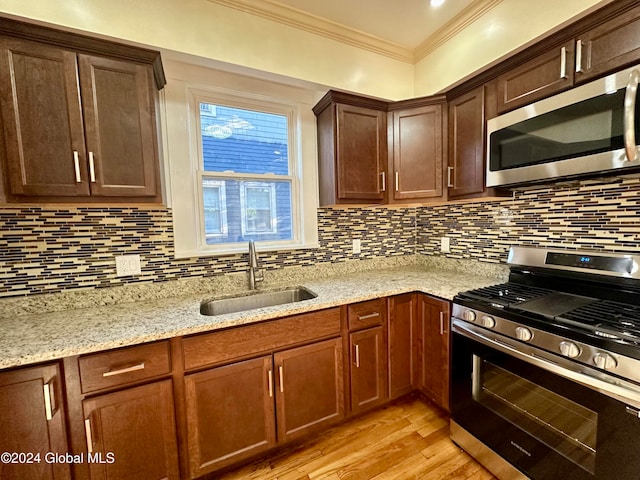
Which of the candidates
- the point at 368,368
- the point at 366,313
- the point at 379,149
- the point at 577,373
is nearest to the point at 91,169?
the point at 366,313

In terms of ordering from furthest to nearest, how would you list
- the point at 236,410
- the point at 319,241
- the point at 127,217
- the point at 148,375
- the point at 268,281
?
the point at 319,241, the point at 268,281, the point at 127,217, the point at 236,410, the point at 148,375

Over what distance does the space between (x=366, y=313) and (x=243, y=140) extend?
1.48 meters

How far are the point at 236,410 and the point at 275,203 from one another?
1.35 m

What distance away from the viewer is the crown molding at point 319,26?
1549 millimetres

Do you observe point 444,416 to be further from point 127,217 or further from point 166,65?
point 166,65

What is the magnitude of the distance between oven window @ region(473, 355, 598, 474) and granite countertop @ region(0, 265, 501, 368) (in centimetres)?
46

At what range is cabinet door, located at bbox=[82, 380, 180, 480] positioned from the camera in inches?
44.3

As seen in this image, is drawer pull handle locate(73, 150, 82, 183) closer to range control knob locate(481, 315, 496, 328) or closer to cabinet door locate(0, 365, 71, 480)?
cabinet door locate(0, 365, 71, 480)

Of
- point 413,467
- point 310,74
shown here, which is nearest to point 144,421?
point 413,467

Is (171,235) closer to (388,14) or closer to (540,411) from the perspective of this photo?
(388,14)

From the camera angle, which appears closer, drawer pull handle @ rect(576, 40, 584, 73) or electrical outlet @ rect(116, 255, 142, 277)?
drawer pull handle @ rect(576, 40, 584, 73)

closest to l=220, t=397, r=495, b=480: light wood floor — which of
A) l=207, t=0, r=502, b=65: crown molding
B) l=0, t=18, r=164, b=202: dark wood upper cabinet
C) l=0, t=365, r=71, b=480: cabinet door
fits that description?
l=0, t=365, r=71, b=480: cabinet door

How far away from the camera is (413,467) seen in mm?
1463

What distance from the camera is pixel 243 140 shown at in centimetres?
196
